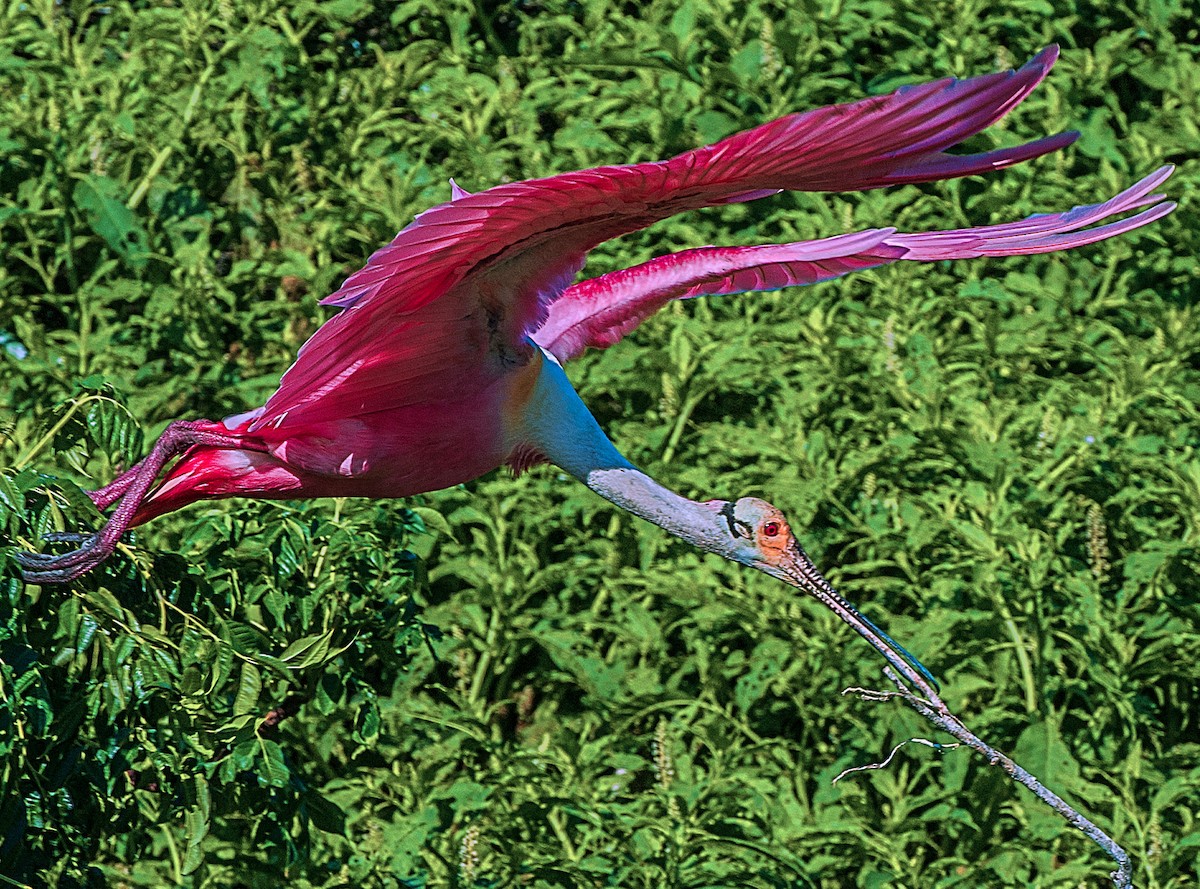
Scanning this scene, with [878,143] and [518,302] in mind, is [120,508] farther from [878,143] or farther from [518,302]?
[878,143]

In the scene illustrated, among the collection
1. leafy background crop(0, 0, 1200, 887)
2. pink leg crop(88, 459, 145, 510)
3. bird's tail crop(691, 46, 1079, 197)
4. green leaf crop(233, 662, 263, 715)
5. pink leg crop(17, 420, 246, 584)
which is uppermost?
bird's tail crop(691, 46, 1079, 197)

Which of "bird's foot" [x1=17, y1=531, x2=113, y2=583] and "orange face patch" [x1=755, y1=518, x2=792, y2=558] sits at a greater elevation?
"bird's foot" [x1=17, y1=531, x2=113, y2=583]

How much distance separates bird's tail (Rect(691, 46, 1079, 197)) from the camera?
118 inches

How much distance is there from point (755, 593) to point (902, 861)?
2.79ft

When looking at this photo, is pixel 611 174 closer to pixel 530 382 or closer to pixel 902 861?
pixel 530 382

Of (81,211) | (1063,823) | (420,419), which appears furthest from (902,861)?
(81,211)

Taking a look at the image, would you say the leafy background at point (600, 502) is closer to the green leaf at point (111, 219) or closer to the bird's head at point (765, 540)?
the green leaf at point (111, 219)

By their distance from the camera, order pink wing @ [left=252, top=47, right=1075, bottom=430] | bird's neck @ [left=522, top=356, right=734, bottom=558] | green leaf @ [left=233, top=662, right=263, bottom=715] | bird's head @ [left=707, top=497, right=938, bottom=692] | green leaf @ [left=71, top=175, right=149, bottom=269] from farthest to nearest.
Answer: green leaf @ [left=71, top=175, right=149, bottom=269], bird's neck @ [left=522, top=356, right=734, bottom=558], bird's head @ [left=707, top=497, right=938, bottom=692], green leaf @ [left=233, top=662, right=263, bottom=715], pink wing @ [left=252, top=47, right=1075, bottom=430]

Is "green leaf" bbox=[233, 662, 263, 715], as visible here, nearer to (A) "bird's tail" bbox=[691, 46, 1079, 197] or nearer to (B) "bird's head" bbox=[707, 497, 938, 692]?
(B) "bird's head" bbox=[707, 497, 938, 692]

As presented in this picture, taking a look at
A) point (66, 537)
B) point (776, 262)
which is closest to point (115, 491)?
point (66, 537)

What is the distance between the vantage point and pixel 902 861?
4512 mm

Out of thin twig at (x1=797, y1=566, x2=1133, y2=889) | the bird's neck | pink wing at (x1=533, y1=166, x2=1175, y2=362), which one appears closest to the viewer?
thin twig at (x1=797, y1=566, x2=1133, y2=889)

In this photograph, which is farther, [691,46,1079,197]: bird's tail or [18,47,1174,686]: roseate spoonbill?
[18,47,1174,686]: roseate spoonbill

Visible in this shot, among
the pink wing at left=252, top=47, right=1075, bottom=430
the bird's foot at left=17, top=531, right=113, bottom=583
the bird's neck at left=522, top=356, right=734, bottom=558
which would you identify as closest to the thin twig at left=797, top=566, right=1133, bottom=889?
the bird's neck at left=522, top=356, right=734, bottom=558
